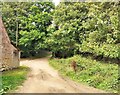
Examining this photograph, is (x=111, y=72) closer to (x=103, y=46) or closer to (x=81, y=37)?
(x=103, y=46)

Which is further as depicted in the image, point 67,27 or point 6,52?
point 67,27

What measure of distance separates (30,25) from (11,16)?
4562mm

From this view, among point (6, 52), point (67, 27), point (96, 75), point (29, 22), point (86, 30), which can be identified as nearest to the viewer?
point (96, 75)

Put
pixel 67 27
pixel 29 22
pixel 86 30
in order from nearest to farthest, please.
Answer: pixel 86 30 → pixel 67 27 → pixel 29 22

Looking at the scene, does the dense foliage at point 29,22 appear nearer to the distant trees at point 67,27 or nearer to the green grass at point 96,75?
the distant trees at point 67,27

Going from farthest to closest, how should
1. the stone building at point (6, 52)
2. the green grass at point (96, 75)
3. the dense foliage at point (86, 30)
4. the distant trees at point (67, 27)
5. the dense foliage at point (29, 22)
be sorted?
1. the dense foliage at point (29, 22)
2. the distant trees at point (67, 27)
3. the dense foliage at point (86, 30)
4. the stone building at point (6, 52)
5. the green grass at point (96, 75)

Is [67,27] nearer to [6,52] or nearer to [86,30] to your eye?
[86,30]

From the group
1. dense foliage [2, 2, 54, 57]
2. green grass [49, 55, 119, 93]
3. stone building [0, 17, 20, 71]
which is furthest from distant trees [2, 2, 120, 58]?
stone building [0, 17, 20, 71]

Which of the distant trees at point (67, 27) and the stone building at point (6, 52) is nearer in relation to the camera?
the stone building at point (6, 52)

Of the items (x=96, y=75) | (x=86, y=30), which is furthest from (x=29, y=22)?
(x=96, y=75)

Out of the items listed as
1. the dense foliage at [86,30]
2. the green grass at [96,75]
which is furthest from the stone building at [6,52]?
the dense foliage at [86,30]

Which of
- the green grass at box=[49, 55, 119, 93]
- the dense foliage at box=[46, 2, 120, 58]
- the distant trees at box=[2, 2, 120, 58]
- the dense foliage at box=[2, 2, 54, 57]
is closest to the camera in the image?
the green grass at box=[49, 55, 119, 93]

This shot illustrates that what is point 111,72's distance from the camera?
18859mm

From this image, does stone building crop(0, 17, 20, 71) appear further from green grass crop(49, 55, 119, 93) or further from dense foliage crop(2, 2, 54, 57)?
dense foliage crop(2, 2, 54, 57)
